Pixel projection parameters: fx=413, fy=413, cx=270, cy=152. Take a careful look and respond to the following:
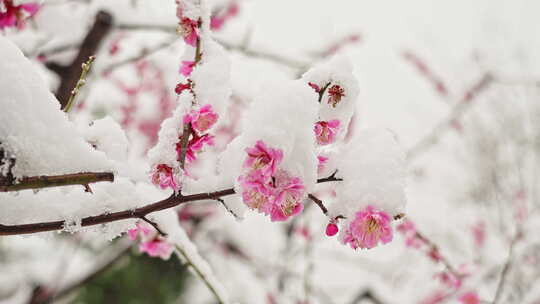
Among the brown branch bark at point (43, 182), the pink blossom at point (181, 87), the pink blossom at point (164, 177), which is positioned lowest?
the brown branch bark at point (43, 182)

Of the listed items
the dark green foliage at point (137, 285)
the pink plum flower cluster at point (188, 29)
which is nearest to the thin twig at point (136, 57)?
the pink plum flower cluster at point (188, 29)

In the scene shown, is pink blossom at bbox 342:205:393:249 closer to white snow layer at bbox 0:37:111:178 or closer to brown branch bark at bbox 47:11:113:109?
white snow layer at bbox 0:37:111:178

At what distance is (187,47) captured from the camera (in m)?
1.12

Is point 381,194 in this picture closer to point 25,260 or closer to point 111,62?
point 111,62

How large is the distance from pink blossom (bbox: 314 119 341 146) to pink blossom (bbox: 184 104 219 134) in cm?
23

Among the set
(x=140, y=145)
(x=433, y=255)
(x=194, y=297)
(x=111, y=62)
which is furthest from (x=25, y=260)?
(x=433, y=255)

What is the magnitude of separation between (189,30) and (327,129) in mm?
429

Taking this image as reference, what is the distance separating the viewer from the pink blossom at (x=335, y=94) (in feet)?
3.09

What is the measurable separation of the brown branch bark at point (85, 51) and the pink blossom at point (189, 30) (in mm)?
1280

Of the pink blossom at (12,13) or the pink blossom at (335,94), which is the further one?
the pink blossom at (12,13)

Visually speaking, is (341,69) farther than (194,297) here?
No

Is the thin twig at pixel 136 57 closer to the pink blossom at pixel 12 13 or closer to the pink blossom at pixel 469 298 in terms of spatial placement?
the pink blossom at pixel 12 13

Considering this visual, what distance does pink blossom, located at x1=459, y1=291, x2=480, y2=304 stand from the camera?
2.01m

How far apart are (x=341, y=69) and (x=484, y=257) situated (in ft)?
18.4
